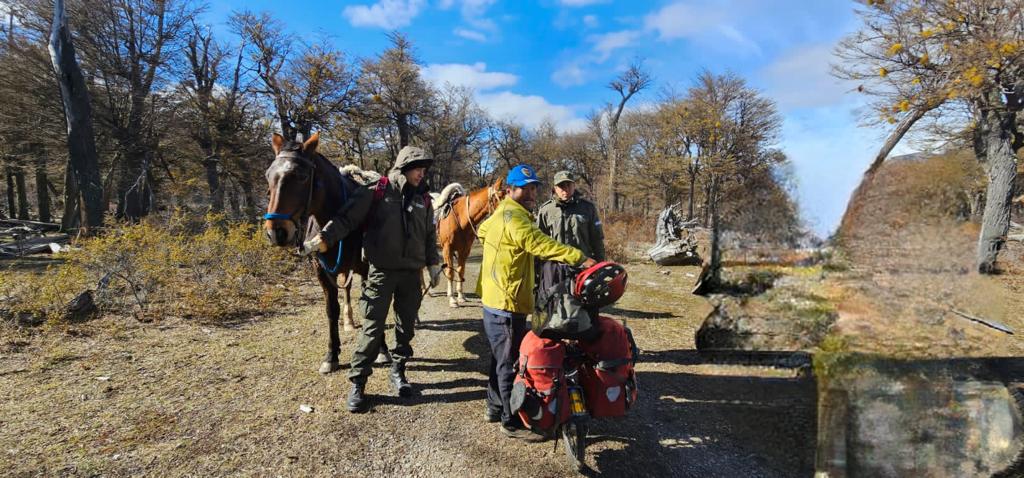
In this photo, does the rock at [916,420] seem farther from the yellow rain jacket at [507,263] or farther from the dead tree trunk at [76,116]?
the dead tree trunk at [76,116]

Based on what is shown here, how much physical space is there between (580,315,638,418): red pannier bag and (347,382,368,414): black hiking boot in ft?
6.45

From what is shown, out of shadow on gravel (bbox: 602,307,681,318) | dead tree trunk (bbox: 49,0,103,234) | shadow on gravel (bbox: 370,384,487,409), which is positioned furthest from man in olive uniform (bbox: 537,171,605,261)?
dead tree trunk (bbox: 49,0,103,234)

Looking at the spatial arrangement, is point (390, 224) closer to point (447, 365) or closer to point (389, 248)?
point (389, 248)

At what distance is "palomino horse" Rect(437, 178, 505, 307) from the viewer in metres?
6.58

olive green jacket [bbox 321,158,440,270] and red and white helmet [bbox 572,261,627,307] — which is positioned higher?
olive green jacket [bbox 321,158,440,270]

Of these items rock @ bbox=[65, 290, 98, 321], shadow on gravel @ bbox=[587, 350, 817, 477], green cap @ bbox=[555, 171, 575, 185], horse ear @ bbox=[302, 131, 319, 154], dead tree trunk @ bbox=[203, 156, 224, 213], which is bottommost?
shadow on gravel @ bbox=[587, 350, 817, 477]

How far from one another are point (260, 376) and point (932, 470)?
475 centimetres

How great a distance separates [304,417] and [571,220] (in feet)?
9.47

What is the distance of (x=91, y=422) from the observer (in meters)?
3.09

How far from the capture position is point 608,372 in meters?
2.57

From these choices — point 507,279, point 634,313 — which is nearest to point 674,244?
point 634,313

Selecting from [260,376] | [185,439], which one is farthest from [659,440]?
[260,376]

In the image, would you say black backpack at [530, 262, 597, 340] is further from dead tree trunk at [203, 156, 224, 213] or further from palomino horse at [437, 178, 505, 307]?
dead tree trunk at [203, 156, 224, 213]

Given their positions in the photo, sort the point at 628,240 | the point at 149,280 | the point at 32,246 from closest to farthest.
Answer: the point at 149,280 → the point at 32,246 → the point at 628,240
